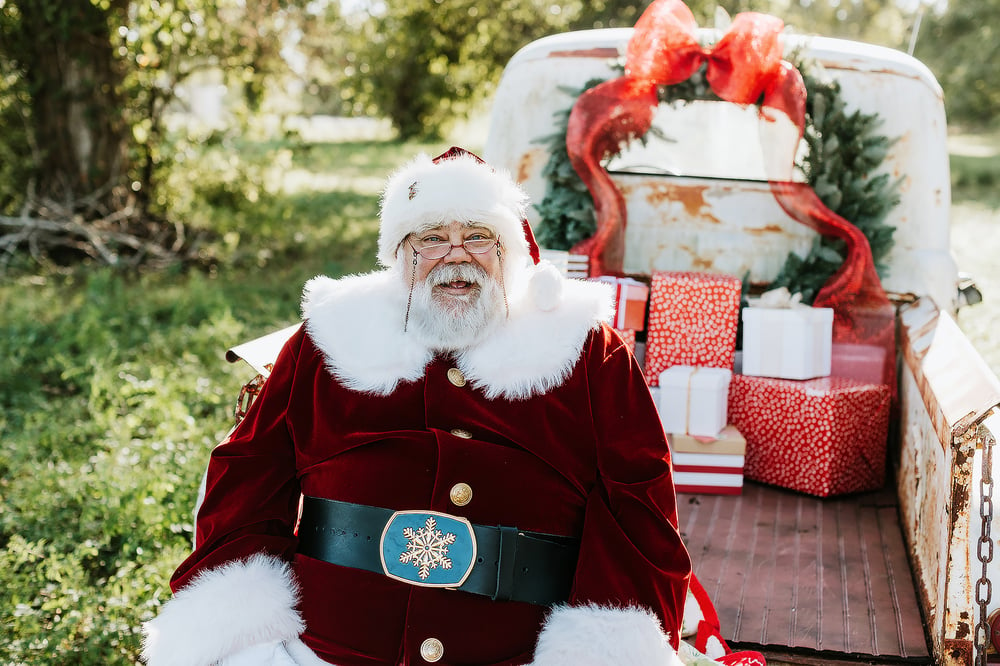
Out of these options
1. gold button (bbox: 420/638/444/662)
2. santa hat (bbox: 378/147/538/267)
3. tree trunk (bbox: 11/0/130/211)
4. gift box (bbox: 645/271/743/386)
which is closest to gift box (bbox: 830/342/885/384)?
gift box (bbox: 645/271/743/386)

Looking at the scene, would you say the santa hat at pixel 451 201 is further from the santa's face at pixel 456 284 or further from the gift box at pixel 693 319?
the gift box at pixel 693 319

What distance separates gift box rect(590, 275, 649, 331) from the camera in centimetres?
451

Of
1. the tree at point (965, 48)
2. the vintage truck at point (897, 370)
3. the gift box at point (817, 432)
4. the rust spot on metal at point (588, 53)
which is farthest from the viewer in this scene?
the tree at point (965, 48)

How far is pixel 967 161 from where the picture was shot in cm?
2272

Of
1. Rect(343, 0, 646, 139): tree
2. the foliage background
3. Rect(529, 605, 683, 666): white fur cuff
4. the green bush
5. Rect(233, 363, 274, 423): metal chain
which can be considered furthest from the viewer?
Rect(343, 0, 646, 139): tree

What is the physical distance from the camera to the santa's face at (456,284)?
2.47 metres

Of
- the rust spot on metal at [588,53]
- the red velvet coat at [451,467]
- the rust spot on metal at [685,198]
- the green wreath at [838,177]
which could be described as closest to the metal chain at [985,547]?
the red velvet coat at [451,467]

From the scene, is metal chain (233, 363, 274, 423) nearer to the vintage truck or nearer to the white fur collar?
the vintage truck

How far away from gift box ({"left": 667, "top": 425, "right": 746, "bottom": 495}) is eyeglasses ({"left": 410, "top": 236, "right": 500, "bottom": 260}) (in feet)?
6.67

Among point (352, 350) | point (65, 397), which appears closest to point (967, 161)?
point (65, 397)

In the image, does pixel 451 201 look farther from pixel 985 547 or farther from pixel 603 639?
pixel 985 547

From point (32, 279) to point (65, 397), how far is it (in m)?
2.98

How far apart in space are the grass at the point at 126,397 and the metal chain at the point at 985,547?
267 cm

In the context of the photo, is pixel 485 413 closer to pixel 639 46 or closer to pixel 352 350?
pixel 352 350
